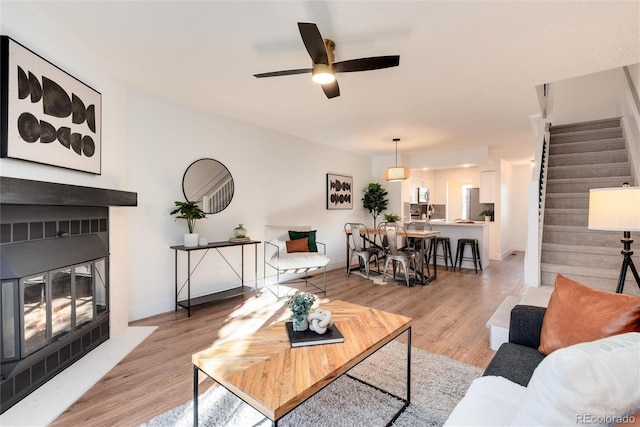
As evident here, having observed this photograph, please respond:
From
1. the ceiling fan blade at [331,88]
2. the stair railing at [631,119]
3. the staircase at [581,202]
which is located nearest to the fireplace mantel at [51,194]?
the ceiling fan blade at [331,88]

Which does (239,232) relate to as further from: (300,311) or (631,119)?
(631,119)

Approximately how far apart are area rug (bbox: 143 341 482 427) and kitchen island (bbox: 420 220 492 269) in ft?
13.9

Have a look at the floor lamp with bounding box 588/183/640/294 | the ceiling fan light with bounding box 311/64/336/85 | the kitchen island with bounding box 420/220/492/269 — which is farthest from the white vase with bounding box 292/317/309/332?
the kitchen island with bounding box 420/220/492/269

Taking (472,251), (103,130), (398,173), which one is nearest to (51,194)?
(103,130)

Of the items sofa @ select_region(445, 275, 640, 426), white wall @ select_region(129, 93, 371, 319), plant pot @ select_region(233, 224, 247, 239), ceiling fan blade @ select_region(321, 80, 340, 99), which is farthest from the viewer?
plant pot @ select_region(233, 224, 247, 239)

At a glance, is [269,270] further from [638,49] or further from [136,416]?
[638,49]

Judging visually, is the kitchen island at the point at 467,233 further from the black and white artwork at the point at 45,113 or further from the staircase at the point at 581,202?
the black and white artwork at the point at 45,113

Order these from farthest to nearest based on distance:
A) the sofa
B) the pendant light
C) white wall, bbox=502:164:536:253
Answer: white wall, bbox=502:164:536:253 < the pendant light < the sofa

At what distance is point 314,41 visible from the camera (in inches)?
76.5

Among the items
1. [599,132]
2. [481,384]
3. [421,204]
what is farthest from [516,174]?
[481,384]

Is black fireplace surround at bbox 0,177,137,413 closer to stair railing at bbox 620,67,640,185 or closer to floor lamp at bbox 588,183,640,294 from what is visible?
floor lamp at bbox 588,183,640,294

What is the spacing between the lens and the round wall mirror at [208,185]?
12.4ft

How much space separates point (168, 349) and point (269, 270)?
2245mm

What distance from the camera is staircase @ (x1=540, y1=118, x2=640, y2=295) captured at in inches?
133
